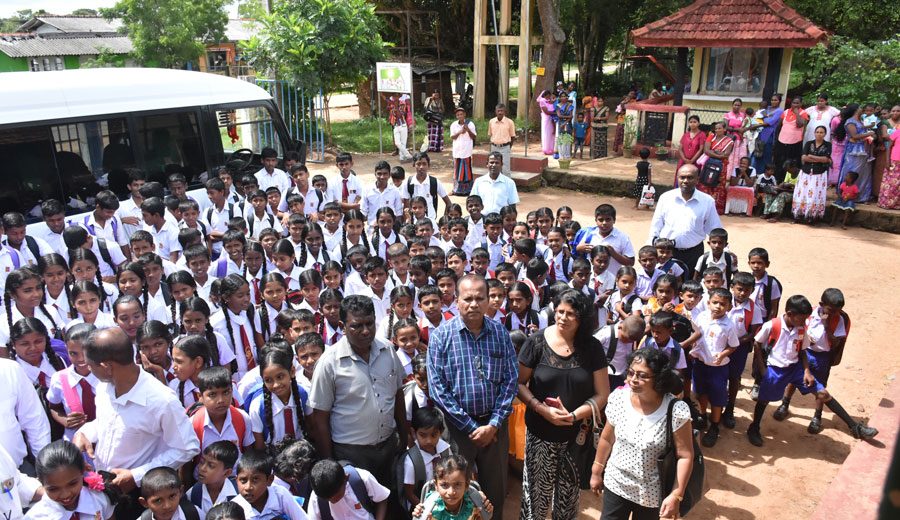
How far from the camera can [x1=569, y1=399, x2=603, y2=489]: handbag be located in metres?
3.36

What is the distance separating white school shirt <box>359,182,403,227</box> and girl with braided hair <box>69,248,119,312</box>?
3.16 m

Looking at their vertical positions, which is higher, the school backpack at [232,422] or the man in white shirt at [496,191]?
the man in white shirt at [496,191]

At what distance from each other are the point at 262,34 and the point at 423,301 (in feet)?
39.6

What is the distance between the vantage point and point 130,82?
7254 mm

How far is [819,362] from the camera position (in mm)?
4945

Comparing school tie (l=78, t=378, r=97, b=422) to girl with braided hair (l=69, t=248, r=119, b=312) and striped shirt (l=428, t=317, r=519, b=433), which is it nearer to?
girl with braided hair (l=69, t=248, r=119, b=312)

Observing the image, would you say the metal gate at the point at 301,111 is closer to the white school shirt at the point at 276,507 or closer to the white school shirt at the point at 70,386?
the white school shirt at the point at 70,386

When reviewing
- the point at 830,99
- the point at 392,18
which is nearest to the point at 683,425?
the point at 830,99

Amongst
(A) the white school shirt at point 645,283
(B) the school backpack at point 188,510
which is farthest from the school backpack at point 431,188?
(B) the school backpack at point 188,510

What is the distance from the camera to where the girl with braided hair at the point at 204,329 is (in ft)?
13.5

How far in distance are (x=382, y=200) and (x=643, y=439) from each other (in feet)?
Answer: 17.3

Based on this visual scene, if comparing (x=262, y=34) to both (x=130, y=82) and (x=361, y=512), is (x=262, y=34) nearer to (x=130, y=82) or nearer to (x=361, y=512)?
(x=130, y=82)

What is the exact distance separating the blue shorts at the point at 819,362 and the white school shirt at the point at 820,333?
0.05m

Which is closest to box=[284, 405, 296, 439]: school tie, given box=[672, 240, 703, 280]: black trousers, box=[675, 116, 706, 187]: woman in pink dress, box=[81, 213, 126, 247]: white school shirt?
box=[81, 213, 126, 247]: white school shirt
